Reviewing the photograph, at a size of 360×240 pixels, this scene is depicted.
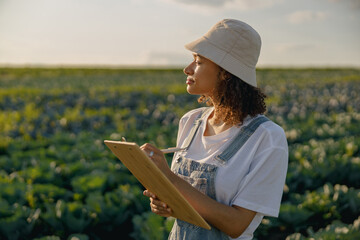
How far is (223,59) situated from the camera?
1.78 m

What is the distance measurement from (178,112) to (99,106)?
2929 mm

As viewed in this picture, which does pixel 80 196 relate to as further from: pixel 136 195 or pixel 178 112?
pixel 178 112

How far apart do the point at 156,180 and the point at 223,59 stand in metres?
0.64

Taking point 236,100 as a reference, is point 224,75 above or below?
above

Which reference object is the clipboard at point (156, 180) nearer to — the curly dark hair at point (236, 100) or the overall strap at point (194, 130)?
the overall strap at point (194, 130)

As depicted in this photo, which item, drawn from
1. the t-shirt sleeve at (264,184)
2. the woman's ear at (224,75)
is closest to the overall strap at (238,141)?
the t-shirt sleeve at (264,184)

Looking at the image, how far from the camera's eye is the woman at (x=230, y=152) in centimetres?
170

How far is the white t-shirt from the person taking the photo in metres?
1.69

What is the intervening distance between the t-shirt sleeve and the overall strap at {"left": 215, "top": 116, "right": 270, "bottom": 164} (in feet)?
0.41

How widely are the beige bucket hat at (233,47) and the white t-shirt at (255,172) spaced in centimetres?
27

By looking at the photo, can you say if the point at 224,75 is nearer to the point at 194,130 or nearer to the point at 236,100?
the point at 236,100

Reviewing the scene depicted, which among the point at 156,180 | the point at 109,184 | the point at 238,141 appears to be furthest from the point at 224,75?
the point at 109,184

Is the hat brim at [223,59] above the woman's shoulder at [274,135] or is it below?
above

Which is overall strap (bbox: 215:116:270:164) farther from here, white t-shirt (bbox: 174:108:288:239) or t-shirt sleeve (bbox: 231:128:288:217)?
t-shirt sleeve (bbox: 231:128:288:217)
